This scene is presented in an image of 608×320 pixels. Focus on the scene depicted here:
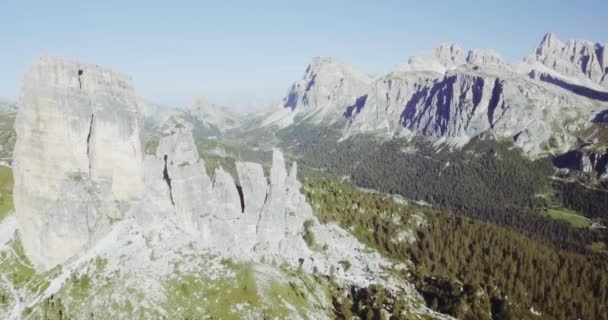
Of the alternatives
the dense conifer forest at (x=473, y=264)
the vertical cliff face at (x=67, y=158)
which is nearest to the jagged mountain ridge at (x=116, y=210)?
the vertical cliff face at (x=67, y=158)

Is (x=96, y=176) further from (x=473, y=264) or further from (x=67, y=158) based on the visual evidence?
(x=473, y=264)

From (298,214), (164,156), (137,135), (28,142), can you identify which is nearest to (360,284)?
(298,214)

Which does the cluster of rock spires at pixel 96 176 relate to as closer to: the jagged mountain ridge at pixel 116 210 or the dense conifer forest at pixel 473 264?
the jagged mountain ridge at pixel 116 210

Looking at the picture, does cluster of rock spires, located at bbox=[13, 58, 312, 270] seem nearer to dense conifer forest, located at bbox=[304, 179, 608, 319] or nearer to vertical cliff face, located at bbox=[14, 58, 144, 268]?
vertical cliff face, located at bbox=[14, 58, 144, 268]

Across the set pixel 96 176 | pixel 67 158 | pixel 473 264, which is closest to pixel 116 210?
pixel 96 176

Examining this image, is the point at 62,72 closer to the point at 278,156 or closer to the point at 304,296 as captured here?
the point at 278,156
